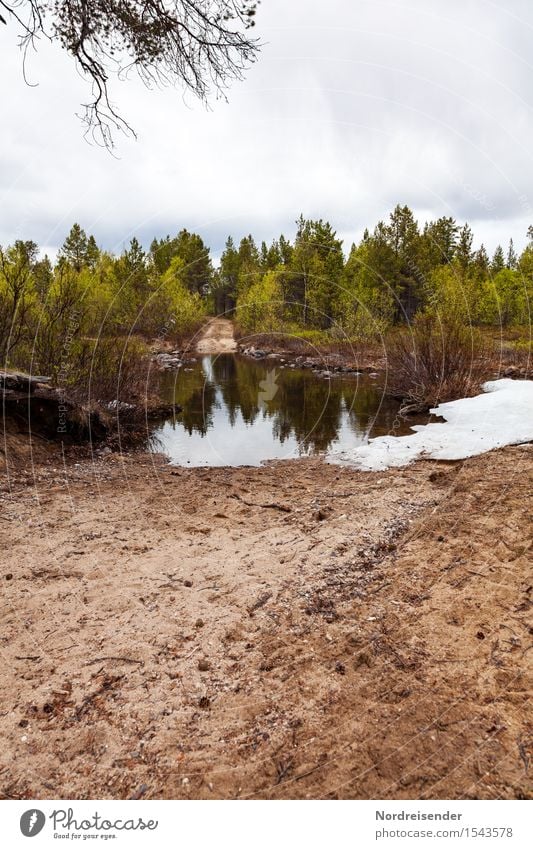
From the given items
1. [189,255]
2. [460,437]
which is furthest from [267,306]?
[460,437]

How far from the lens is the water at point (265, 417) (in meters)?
12.4

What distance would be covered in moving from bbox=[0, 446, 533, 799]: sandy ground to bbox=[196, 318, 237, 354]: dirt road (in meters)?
38.6

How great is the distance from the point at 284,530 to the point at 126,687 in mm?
3132

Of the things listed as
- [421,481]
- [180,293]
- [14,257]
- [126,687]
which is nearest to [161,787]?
[126,687]

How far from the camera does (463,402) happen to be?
50.3ft

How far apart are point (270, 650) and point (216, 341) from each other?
160ft

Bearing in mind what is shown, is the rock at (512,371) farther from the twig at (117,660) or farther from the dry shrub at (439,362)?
the twig at (117,660)

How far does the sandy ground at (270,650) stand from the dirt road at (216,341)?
38605mm

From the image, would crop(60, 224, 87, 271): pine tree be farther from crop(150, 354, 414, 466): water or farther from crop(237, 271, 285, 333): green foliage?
crop(150, 354, 414, 466): water

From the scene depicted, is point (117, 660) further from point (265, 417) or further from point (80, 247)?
point (80, 247)

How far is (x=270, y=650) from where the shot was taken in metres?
3.69

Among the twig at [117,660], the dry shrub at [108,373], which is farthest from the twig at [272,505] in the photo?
the dry shrub at [108,373]

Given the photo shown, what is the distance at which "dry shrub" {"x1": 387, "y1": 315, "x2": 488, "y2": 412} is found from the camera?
17328 mm

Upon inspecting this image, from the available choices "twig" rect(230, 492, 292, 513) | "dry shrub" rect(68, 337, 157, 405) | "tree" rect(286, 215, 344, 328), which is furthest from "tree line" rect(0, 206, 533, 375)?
"twig" rect(230, 492, 292, 513)
